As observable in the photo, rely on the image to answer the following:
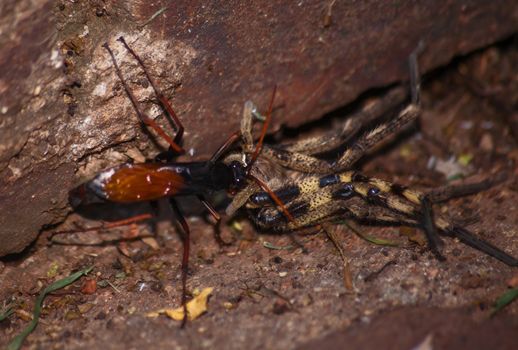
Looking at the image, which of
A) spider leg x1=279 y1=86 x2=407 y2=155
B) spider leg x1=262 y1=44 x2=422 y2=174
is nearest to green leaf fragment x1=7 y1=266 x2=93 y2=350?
spider leg x1=262 y1=44 x2=422 y2=174

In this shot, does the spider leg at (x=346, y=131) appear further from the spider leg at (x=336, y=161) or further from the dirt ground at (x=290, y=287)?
the dirt ground at (x=290, y=287)

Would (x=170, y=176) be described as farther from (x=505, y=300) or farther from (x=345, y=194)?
(x=505, y=300)

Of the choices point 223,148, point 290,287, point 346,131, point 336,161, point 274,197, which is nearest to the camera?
point 290,287

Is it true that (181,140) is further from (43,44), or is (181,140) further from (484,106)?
(484,106)

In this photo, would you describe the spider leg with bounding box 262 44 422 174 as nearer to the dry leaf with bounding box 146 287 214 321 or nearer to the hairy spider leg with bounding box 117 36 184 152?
the hairy spider leg with bounding box 117 36 184 152

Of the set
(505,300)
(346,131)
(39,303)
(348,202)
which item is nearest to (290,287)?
(348,202)

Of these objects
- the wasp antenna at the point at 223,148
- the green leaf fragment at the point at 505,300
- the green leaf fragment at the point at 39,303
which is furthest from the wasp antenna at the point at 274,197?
the green leaf fragment at the point at 505,300
